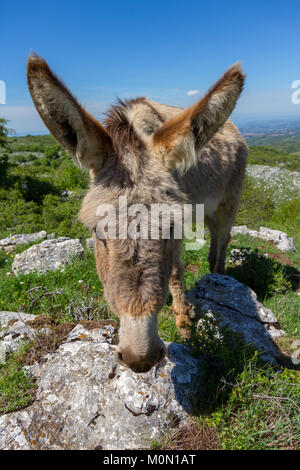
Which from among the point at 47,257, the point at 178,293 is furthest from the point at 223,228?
the point at 47,257

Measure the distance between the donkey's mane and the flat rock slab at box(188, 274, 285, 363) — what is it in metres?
2.55

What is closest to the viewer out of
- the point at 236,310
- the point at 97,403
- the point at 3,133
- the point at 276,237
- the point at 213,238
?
the point at 97,403

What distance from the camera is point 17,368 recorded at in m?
3.06

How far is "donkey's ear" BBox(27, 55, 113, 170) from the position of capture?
1.88m

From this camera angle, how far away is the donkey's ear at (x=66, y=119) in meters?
1.88

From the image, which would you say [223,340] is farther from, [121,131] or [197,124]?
[121,131]

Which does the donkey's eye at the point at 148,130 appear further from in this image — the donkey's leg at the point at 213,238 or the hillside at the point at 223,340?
the donkey's leg at the point at 213,238

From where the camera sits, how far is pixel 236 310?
4074mm

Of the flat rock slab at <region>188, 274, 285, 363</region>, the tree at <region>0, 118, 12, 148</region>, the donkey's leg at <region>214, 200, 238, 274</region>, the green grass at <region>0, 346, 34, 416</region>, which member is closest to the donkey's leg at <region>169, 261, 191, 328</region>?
the flat rock slab at <region>188, 274, 285, 363</region>

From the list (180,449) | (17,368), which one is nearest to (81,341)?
(17,368)

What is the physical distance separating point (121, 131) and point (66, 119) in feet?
1.84
